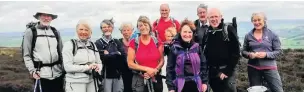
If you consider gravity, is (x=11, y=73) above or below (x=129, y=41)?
below

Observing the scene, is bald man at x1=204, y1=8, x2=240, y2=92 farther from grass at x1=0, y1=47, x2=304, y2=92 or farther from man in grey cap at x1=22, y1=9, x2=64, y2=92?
grass at x1=0, y1=47, x2=304, y2=92

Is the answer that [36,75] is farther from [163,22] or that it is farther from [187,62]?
[163,22]

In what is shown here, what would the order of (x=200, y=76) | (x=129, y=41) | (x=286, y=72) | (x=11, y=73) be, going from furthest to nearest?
Answer: (x=11, y=73), (x=286, y=72), (x=129, y=41), (x=200, y=76)

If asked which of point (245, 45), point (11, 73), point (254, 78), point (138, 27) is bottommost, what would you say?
point (11, 73)

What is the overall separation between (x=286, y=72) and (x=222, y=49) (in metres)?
19.8

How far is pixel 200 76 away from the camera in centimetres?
745

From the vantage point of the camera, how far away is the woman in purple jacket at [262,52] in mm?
8273

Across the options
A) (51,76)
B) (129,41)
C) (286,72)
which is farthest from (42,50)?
(286,72)

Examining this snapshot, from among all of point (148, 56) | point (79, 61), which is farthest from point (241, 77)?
point (79, 61)

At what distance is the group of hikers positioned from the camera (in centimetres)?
742

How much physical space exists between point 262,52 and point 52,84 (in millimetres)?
4217

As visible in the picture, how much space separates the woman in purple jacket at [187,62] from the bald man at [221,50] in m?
0.53

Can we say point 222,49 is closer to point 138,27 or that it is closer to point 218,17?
point 218,17

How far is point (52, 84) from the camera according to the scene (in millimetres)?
8070
